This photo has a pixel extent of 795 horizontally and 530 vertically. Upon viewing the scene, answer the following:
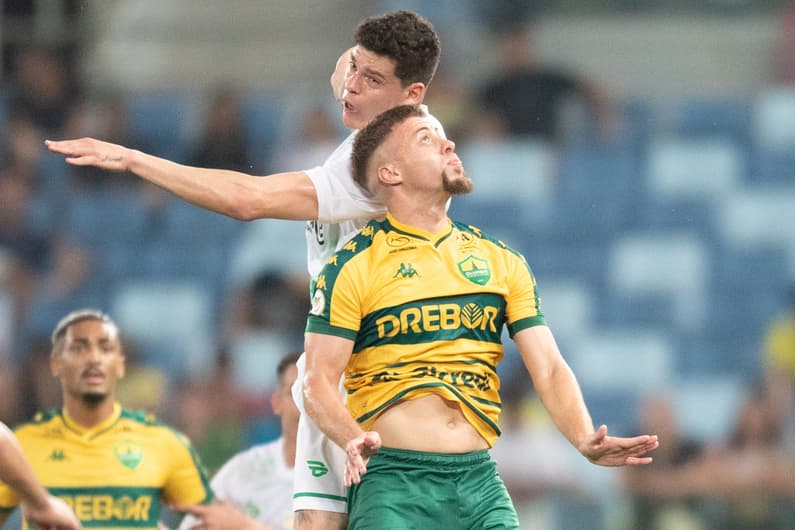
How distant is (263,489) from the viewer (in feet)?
24.3

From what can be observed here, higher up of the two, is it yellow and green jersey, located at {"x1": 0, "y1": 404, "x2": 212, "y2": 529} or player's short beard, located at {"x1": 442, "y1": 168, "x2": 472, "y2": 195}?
player's short beard, located at {"x1": 442, "y1": 168, "x2": 472, "y2": 195}

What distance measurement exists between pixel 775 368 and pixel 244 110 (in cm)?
528

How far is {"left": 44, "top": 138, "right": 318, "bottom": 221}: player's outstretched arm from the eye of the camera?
4793 mm

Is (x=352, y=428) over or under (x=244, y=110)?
under

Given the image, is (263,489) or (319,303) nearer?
(319,303)

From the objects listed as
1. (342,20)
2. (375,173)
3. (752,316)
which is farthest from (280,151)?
(375,173)

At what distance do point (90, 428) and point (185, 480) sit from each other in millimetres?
541

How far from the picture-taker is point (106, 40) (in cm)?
1468

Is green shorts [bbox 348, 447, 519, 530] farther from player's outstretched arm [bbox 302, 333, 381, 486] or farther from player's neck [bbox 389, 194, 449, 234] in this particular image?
player's neck [bbox 389, 194, 449, 234]

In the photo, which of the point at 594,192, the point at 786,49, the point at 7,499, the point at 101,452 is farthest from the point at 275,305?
the point at 7,499

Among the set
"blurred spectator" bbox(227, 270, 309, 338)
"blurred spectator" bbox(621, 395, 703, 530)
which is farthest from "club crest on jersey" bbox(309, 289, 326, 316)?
"blurred spectator" bbox(227, 270, 309, 338)

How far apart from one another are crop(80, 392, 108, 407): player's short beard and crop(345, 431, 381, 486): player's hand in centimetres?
278

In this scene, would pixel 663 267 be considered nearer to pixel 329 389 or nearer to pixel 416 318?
pixel 416 318

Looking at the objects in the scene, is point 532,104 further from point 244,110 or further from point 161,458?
point 161,458
